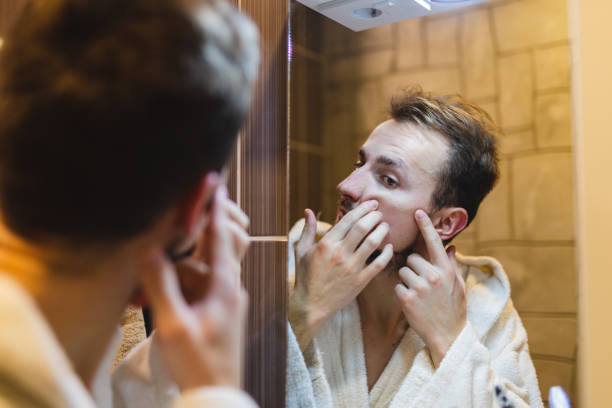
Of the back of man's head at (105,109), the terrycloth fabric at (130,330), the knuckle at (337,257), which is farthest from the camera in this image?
the knuckle at (337,257)

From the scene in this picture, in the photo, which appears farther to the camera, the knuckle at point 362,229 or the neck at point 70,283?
the knuckle at point 362,229

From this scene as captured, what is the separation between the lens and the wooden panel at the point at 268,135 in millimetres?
809

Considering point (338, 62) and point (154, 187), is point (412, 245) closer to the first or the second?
point (338, 62)

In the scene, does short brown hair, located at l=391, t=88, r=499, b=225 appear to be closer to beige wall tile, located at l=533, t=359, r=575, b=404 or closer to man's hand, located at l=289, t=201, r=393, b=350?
man's hand, located at l=289, t=201, r=393, b=350

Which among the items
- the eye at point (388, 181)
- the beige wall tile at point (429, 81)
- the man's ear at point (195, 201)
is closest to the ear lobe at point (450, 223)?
the eye at point (388, 181)

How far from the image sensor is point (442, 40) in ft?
3.13

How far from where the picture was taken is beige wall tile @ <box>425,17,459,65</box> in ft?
3.12

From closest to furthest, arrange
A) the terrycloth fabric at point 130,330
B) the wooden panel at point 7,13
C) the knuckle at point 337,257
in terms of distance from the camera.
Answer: the wooden panel at point 7,13
the terrycloth fabric at point 130,330
the knuckle at point 337,257

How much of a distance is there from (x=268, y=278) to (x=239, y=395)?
0.38m

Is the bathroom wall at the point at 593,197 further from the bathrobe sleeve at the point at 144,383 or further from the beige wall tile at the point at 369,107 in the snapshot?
the bathrobe sleeve at the point at 144,383

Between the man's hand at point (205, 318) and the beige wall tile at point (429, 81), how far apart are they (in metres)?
0.54

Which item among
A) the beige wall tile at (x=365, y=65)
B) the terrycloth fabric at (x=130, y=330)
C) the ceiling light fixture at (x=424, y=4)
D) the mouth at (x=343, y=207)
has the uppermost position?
the ceiling light fixture at (x=424, y=4)

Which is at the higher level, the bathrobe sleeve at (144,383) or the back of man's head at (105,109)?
the back of man's head at (105,109)

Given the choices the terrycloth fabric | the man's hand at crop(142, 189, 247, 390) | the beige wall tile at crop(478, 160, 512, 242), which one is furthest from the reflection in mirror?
the man's hand at crop(142, 189, 247, 390)
